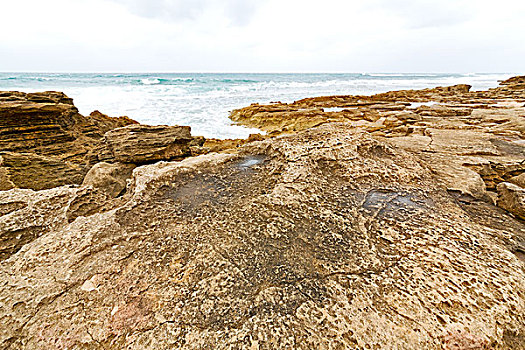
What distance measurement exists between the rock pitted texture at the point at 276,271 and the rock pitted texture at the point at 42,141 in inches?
103

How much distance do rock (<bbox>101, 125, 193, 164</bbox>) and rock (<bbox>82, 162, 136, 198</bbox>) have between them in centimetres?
51

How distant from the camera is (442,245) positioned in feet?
6.08

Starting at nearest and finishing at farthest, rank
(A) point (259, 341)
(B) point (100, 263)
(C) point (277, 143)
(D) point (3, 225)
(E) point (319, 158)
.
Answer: (A) point (259, 341), (B) point (100, 263), (D) point (3, 225), (E) point (319, 158), (C) point (277, 143)

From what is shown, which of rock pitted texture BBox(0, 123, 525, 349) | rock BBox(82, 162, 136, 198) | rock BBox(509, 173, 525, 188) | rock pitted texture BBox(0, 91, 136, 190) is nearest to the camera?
rock pitted texture BBox(0, 123, 525, 349)

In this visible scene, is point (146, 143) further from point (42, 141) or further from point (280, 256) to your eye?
point (280, 256)

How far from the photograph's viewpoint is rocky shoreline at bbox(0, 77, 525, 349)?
1383mm

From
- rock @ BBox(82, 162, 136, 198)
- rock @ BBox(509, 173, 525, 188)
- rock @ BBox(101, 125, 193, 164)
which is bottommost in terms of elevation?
rock @ BBox(82, 162, 136, 198)

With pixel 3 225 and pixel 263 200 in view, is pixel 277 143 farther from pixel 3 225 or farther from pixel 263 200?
pixel 3 225

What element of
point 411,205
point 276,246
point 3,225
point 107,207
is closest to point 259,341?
point 276,246

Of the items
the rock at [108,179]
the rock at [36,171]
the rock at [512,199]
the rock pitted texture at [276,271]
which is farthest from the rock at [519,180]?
the rock at [36,171]

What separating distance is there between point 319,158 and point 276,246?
1.43 metres

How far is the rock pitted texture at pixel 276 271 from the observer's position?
1369mm

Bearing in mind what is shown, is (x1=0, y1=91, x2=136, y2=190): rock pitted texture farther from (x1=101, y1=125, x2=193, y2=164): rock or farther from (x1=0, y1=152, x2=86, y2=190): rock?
(x1=101, y1=125, x2=193, y2=164): rock

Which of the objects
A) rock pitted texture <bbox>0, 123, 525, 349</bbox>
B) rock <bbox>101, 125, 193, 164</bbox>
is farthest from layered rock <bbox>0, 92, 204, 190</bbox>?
rock pitted texture <bbox>0, 123, 525, 349</bbox>
